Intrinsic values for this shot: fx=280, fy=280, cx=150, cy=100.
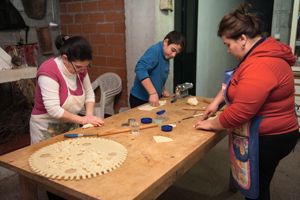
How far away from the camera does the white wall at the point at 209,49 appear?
3539 mm

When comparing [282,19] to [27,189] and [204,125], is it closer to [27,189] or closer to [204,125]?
[204,125]

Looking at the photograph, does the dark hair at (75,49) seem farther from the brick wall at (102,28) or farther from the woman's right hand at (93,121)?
the brick wall at (102,28)

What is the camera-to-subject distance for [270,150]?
129 centimetres

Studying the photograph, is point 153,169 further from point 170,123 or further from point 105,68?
point 105,68

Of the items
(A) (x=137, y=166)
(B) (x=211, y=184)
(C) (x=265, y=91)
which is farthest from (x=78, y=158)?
(B) (x=211, y=184)

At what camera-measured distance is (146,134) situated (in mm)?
1466

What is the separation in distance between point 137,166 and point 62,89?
0.72 m

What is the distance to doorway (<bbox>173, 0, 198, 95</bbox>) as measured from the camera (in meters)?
3.12

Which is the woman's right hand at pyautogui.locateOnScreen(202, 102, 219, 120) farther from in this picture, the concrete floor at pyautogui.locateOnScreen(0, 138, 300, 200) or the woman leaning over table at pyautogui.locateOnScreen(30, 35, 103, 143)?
the concrete floor at pyautogui.locateOnScreen(0, 138, 300, 200)

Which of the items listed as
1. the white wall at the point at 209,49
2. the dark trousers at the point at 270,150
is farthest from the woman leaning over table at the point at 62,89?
the white wall at the point at 209,49

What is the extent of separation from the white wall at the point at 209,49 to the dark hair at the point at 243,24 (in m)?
2.20

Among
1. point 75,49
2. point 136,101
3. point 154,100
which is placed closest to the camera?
point 75,49

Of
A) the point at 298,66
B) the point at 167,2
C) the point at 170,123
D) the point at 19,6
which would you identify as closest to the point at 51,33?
the point at 19,6

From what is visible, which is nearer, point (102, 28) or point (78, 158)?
point (78, 158)
